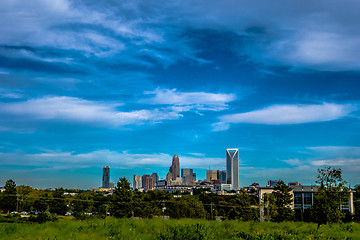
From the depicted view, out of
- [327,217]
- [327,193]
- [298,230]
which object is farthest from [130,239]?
[327,193]

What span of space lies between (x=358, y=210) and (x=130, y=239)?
6032cm

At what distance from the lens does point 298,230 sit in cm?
1472

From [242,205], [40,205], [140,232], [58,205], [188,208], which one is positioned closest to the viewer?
[140,232]

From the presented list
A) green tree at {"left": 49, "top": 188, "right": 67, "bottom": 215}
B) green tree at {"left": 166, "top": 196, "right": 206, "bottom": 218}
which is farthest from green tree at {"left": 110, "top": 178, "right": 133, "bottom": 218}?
green tree at {"left": 49, "top": 188, "right": 67, "bottom": 215}

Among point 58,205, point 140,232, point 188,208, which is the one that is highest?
point 140,232

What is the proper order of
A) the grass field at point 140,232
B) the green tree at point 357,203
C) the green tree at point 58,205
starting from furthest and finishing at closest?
the green tree at point 58,205 → the green tree at point 357,203 → the grass field at point 140,232

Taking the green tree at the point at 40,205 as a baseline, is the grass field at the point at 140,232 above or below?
above

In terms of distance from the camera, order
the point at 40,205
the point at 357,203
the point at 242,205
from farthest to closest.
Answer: the point at 40,205 < the point at 357,203 < the point at 242,205

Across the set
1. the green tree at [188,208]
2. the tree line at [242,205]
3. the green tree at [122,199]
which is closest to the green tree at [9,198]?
the tree line at [242,205]

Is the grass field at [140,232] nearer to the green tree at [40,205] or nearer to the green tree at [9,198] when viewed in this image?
the green tree at [9,198]

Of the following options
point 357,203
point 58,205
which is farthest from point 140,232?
point 58,205

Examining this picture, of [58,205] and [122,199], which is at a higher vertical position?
[122,199]

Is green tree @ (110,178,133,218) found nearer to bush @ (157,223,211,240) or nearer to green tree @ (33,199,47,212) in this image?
green tree @ (33,199,47,212)

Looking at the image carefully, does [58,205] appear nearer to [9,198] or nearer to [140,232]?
[9,198]
